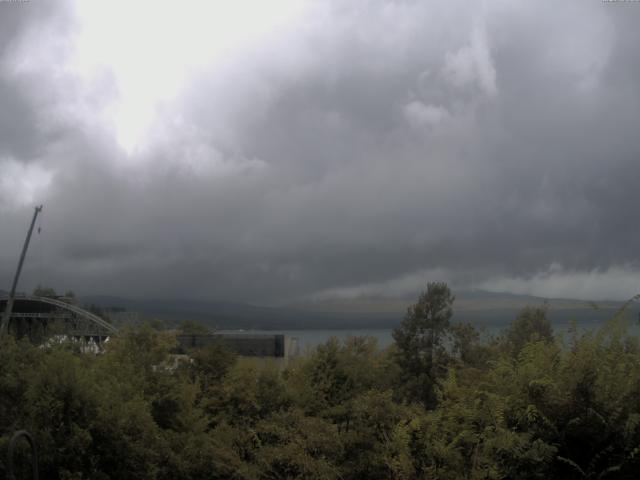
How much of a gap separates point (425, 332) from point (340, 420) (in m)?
28.4

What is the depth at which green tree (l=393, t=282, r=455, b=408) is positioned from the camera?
41.5 m

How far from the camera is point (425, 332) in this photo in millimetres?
42562

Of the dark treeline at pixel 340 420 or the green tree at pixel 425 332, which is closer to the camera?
the dark treeline at pixel 340 420

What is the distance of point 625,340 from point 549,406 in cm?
176

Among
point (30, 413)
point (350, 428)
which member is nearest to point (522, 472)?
point (350, 428)

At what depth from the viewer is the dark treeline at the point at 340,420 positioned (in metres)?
9.38

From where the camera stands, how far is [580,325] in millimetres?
11172

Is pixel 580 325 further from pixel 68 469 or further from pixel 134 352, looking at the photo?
pixel 134 352

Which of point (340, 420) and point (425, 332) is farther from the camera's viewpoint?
point (425, 332)

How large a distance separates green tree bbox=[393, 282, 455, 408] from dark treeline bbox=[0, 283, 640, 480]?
22.7 metres

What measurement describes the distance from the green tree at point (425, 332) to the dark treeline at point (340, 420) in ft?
74.4

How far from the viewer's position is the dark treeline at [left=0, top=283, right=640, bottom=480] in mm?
9383

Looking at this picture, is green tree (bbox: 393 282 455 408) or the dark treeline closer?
the dark treeline

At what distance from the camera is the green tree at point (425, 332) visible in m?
41.5
